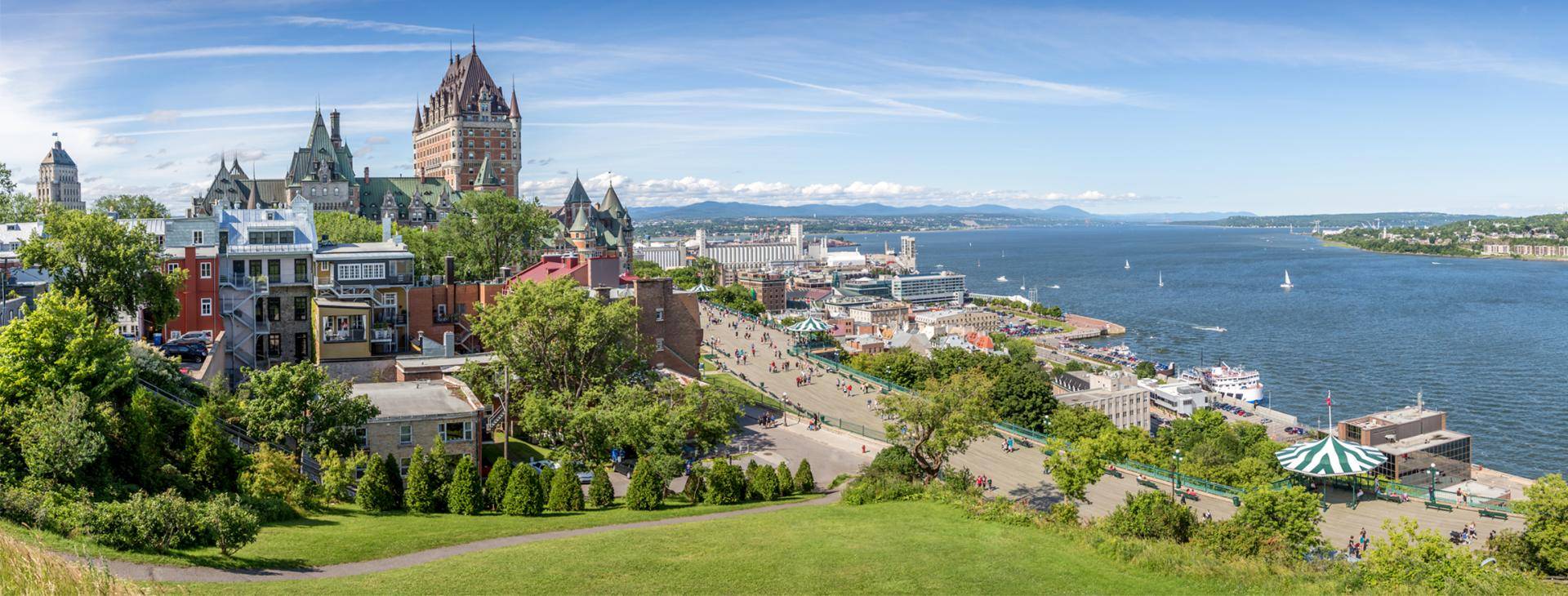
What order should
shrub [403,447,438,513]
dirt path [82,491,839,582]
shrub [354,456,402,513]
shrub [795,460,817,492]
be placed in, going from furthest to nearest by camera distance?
shrub [795,460,817,492]
shrub [403,447,438,513]
shrub [354,456,402,513]
dirt path [82,491,839,582]

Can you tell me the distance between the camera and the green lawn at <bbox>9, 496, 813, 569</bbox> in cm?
1795

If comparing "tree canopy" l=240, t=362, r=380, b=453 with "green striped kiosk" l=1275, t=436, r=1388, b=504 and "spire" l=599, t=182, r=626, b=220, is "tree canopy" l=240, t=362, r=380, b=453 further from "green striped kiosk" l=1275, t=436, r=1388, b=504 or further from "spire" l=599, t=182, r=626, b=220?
"spire" l=599, t=182, r=626, b=220

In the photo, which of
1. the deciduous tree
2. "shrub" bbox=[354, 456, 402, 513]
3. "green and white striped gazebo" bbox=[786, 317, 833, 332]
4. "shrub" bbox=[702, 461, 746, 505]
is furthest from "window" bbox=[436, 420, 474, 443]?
"green and white striped gazebo" bbox=[786, 317, 833, 332]

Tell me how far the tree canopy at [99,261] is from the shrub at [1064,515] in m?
28.6

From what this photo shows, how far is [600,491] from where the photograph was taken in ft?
96.5

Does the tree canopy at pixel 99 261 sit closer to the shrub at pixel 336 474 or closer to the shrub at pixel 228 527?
the shrub at pixel 336 474

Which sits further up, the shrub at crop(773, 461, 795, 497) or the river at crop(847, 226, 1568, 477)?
the shrub at crop(773, 461, 795, 497)

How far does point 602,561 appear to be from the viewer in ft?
70.9

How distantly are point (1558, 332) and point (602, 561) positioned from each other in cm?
12017

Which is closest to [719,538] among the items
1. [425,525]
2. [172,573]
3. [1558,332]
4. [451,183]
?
[425,525]

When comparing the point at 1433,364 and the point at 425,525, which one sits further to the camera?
the point at 1433,364

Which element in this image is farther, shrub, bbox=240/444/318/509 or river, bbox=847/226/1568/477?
river, bbox=847/226/1568/477

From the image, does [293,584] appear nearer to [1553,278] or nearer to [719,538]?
[719,538]

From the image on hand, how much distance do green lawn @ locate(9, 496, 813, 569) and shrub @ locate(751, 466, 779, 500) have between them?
1.80 m
